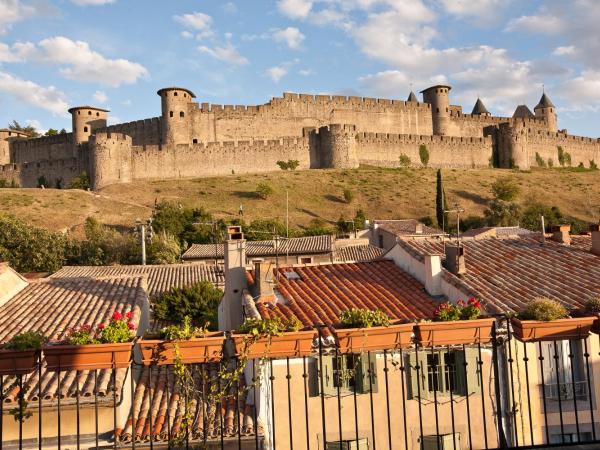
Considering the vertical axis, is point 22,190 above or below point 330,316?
above

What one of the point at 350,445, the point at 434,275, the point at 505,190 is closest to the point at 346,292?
the point at 434,275

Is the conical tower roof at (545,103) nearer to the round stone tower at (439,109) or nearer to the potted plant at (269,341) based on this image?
the round stone tower at (439,109)

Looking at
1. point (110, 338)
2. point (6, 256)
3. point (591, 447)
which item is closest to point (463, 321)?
point (591, 447)

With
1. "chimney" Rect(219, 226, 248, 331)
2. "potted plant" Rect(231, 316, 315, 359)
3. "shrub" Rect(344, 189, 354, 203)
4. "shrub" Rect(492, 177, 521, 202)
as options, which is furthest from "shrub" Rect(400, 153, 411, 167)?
"potted plant" Rect(231, 316, 315, 359)

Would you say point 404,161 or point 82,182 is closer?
point 82,182

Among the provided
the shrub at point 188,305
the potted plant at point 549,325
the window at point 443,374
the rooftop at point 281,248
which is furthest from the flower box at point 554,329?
the rooftop at point 281,248

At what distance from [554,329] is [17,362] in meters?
5.52

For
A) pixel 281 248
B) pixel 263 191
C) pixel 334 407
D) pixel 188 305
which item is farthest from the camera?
pixel 263 191

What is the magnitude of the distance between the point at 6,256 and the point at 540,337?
40.0 meters

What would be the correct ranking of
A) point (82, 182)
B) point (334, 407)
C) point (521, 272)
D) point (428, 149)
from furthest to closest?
point (428, 149)
point (82, 182)
point (521, 272)
point (334, 407)

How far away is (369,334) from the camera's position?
6.28 m

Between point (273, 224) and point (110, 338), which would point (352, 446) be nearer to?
point (110, 338)

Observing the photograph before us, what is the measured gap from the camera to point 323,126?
252ft

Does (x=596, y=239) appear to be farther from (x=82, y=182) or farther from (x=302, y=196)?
(x=82, y=182)
